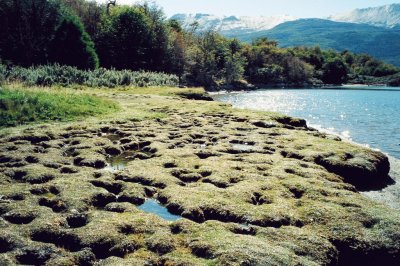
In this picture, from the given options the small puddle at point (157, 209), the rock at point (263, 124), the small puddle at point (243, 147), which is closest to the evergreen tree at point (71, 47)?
the rock at point (263, 124)

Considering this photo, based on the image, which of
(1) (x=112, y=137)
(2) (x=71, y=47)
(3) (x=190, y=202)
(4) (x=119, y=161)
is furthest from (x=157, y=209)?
(2) (x=71, y=47)

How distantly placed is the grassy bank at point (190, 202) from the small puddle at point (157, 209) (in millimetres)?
238

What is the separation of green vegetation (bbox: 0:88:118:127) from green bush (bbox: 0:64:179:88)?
1233 cm

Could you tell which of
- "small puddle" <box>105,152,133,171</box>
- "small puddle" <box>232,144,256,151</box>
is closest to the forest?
"small puddle" <box>105,152,133,171</box>

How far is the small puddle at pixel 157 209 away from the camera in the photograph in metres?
12.3

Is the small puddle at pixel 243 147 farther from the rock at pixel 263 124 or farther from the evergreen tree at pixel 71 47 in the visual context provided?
the evergreen tree at pixel 71 47

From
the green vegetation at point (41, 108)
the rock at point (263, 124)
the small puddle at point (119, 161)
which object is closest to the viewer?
the small puddle at point (119, 161)

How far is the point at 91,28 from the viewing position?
117375 millimetres

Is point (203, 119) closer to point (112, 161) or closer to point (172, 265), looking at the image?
point (112, 161)

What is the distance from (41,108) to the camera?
95.5 ft

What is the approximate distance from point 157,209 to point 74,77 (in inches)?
1927

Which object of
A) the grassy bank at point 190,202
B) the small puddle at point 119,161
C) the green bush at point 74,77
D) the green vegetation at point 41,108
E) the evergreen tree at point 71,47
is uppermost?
the evergreen tree at point 71,47

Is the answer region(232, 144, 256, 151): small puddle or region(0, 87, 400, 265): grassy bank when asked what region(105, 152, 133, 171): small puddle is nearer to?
region(0, 87, 400, 265): grassy bank

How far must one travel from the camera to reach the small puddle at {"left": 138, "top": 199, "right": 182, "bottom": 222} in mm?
12281
